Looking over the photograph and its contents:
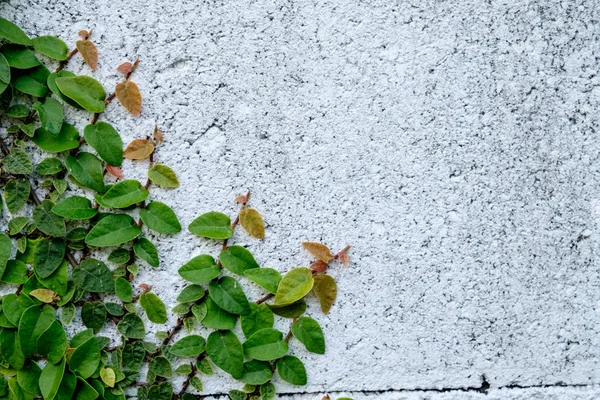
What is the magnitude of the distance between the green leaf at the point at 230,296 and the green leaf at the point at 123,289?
0.61 ft

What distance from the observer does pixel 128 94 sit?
133 centimetres

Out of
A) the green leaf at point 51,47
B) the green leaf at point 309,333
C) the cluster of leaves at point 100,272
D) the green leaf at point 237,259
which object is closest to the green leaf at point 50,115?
the cluster of leaves at point 100,272

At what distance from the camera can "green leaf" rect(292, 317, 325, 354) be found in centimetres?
134

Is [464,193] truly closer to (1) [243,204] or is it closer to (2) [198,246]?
(1) [243,204]

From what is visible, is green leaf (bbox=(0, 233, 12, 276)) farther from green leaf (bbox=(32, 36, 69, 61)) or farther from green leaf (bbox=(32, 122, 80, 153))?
green leaf (bbox=(32, 36, 69, 61))

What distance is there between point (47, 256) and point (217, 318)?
0.40m

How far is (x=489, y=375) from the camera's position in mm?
1381

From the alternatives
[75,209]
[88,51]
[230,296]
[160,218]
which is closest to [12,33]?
[88,51]

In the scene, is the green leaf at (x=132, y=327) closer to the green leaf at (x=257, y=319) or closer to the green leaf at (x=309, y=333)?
the green leaf at (x=257, y=319)

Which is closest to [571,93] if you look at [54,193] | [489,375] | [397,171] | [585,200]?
[585,200]

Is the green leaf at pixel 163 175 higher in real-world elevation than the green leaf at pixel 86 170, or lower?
higher

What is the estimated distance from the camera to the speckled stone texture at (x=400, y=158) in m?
1.34

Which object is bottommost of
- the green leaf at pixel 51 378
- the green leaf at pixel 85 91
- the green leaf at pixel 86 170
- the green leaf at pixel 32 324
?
the green leaf at pixel 51 378

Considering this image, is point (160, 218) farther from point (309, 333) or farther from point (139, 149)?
point (309, 333)
